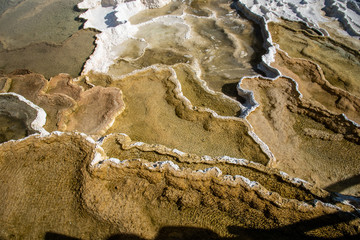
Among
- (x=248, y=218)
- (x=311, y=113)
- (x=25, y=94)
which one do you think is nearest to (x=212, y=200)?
(x=248, y=218)

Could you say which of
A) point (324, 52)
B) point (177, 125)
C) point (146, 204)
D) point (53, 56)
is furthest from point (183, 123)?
point (324, 52)

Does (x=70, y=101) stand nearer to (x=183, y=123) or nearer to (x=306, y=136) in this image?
(x=183, y=123)

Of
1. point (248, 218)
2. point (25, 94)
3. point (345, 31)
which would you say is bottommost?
point (25, 94)

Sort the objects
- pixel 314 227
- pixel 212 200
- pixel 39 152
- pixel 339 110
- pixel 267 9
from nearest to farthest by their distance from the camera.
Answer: pixel 314 227 → pixel 212 200 → pixel 39 152 → pixel 339 110 → pixel 267 9

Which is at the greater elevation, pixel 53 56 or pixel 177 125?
pixel 177 125

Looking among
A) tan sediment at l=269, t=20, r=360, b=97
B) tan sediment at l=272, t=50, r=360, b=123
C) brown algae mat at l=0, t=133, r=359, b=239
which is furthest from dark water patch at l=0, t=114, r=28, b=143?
tan sediment at l=269, t=20, r=360, b=97

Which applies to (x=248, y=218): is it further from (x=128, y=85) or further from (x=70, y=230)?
(x=128, y=85)

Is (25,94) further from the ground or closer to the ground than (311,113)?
closer to the ground
